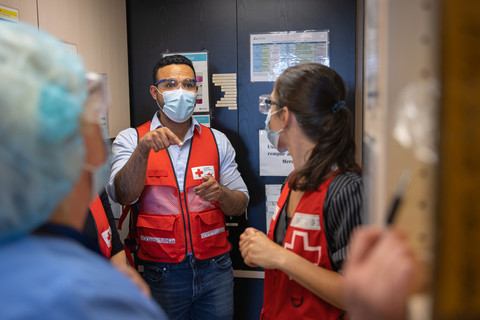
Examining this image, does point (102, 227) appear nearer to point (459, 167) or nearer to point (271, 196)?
point (271, 196)

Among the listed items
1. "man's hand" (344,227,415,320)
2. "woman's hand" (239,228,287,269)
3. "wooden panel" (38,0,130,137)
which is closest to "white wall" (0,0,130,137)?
"wooden panel" (38,0,130,137)

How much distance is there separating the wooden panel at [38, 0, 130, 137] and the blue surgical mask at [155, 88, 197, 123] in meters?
0.45

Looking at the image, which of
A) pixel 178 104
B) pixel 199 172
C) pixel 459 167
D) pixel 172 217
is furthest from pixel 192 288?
pixel 459 167

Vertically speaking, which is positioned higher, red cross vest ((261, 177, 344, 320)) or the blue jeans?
red cross vest ((261, 177, 344, 320))

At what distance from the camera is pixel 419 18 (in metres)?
0.50

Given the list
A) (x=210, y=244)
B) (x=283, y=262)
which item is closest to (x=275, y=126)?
(x=283, y=262)

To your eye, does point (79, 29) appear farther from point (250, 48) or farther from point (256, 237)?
point (256, 237)

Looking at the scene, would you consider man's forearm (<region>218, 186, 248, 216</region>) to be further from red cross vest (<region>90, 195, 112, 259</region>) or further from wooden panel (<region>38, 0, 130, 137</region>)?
wooden panel (<region>38, 0, 130, 137</region>)

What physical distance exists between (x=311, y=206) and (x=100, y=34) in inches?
69.7

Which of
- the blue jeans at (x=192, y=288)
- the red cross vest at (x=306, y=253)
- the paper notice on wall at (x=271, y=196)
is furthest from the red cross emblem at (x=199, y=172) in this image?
the red cross vest at (x=306, y=253)

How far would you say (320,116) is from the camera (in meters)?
1.42

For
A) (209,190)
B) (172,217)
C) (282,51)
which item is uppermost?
(282,51)

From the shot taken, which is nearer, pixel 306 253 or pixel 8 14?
pixel 306 253

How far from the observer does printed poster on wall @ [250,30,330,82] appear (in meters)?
2.40
